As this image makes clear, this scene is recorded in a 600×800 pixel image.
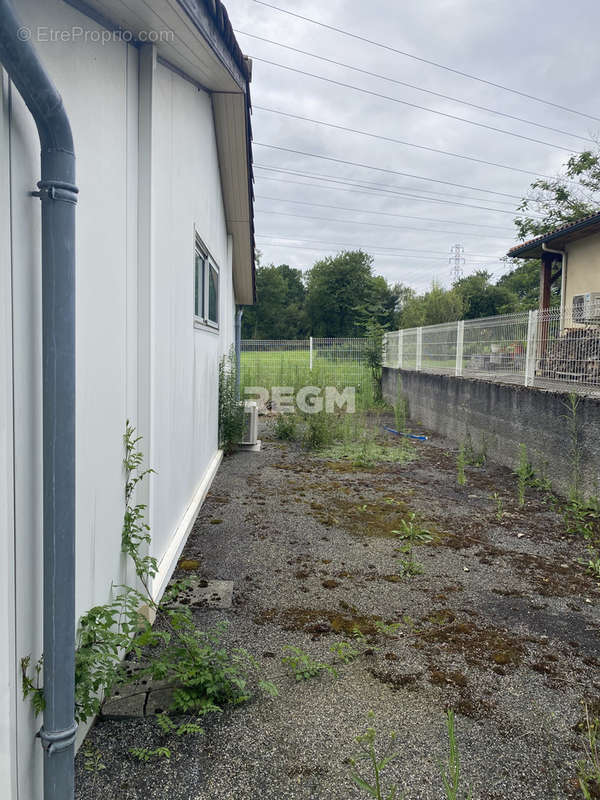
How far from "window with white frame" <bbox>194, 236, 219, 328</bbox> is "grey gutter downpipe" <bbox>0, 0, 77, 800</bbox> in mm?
3439

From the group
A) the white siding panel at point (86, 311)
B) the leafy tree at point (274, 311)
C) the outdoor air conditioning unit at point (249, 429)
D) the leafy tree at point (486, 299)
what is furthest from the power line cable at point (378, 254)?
the white siding panel at point (86, 311)

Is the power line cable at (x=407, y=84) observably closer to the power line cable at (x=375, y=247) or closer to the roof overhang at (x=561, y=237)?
the roof overhang at (x=561, y=237)

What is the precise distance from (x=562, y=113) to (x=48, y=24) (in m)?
36.5

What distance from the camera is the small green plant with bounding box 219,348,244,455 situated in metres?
7.78

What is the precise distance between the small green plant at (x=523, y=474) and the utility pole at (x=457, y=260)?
52.0 meters

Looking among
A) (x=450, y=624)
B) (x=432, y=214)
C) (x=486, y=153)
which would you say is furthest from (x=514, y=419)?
(x=432, y=214)

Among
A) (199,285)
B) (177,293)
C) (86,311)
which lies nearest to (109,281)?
(86,311)

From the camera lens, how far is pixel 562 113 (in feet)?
100

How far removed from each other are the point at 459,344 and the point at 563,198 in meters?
17.0

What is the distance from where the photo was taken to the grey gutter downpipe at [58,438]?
1.41 metres

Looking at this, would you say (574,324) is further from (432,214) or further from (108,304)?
(432,214)

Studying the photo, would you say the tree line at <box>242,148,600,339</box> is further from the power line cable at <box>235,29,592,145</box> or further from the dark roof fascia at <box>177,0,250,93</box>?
the dark roof fascia at <box>177,0,250,93</box>

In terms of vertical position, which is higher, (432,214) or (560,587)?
(432,214)

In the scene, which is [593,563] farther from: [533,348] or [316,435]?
[316,435]
